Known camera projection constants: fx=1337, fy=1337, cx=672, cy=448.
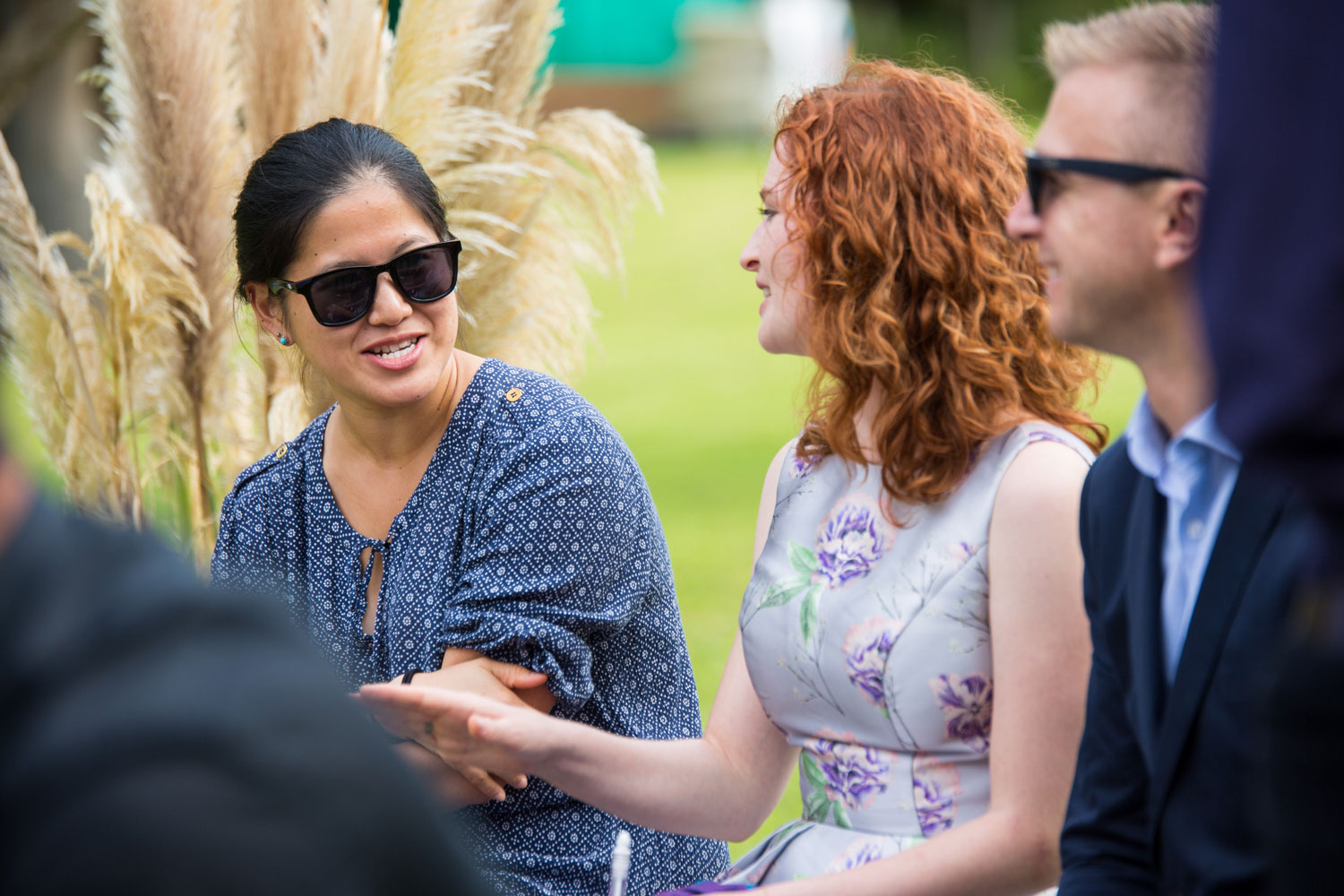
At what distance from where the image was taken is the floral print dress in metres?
1.78

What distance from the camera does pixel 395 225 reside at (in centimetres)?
229

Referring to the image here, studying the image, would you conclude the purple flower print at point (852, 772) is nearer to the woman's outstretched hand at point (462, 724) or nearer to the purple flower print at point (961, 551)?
the purple flower print at point (961, 551)

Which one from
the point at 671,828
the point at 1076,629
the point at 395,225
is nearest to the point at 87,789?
the point at 1076,629

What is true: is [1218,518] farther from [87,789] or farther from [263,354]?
[263,354]

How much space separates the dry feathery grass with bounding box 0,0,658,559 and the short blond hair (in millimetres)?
1619

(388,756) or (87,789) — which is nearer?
(87,789)

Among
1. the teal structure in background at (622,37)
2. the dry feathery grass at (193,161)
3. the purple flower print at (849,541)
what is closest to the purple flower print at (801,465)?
the purple flower print at (849,541)

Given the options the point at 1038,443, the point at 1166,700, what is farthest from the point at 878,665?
the point at 1166,700

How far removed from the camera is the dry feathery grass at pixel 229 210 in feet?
9.14

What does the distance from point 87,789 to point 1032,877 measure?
4.36 ft

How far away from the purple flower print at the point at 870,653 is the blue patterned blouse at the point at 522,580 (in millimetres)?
499

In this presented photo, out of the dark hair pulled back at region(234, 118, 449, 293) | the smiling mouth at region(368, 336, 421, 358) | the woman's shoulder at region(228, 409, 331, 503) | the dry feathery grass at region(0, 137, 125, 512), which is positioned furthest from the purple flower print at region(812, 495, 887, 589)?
the dry feathery grass at region(0, 137, 125, 512)

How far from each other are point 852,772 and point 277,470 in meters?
1.21

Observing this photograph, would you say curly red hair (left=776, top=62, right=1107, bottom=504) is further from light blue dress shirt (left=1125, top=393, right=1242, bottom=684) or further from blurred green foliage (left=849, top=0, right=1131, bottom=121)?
blurred green foliage (left=849, top=0, right=1131, bottom=121)
